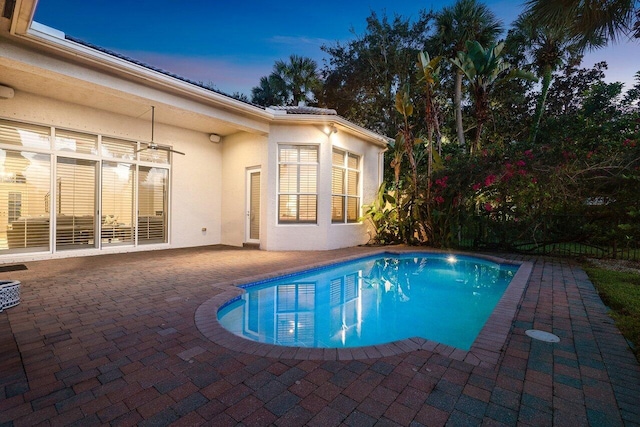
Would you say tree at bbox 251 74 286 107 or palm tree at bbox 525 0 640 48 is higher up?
tree at bbox 251 74 286 107

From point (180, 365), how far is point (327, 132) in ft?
25.8

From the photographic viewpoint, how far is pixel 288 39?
17656 mm

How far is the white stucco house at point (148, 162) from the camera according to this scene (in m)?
5.93

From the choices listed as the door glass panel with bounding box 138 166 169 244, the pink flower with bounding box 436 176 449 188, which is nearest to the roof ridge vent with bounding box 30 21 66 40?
the door glass panel with bounding box 138 166 169 244

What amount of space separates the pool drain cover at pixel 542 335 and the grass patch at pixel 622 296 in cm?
57

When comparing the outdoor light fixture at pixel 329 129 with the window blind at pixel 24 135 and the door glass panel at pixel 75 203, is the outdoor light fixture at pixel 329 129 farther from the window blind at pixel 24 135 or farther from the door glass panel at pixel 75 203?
the window blind at pixel 24 135

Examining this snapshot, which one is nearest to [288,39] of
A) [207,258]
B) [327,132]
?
[327,132]

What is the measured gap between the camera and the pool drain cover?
2.95 m

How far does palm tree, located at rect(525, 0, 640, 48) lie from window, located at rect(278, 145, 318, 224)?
5.94m

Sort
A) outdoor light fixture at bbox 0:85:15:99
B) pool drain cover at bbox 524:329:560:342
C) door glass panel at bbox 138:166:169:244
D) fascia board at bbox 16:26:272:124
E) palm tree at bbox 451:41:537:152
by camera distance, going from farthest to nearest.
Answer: palm tree at bbox 451:41:537:152 < door glass panel at bbox 138:166:169:244 < outdoor light fixture at bbox 0:85:15:99 < fascia board at bbox 16:26:272:124 < pool drain cover at bbox 524:329:560:342

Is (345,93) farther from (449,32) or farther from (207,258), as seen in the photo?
(207,258)

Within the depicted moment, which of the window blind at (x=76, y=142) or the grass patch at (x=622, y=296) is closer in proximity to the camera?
the grass patch at (x=622, y=296)

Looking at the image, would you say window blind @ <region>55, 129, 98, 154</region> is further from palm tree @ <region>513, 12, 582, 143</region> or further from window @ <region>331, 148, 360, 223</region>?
palm tree @ <region>513, 12, 582, 143</region>

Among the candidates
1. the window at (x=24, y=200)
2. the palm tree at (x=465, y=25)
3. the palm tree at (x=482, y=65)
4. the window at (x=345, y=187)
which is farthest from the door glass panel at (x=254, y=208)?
the palm tree at (x=465, y=25)
